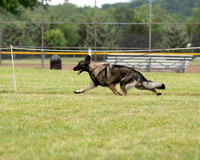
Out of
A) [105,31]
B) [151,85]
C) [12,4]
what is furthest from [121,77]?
[105,31]

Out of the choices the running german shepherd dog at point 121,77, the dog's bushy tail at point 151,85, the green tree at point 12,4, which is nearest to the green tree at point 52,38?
the green tree at point 12,4

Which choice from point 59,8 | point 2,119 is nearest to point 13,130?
point 2,119

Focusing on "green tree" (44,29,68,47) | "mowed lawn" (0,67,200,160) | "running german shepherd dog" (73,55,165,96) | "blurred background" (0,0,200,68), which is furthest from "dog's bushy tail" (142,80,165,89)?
"green tree" (44,29,68,47)

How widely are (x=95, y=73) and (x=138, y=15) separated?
45.5m

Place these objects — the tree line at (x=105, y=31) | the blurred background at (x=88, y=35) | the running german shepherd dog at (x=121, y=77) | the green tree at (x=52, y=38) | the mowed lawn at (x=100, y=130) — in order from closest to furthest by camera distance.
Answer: the mowed lawn at (x=100, y=130)
the running german shepherd dog at (x=121, y=77)
the blurred background at (x=88, y=35)
the tree line at (x=105, y=31)
the green tree at (x=52, y=38)

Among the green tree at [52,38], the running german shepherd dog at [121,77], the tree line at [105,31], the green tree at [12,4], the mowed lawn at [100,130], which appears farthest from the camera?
→ the green tree at [52,38]

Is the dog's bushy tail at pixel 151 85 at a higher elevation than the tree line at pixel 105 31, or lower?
lower

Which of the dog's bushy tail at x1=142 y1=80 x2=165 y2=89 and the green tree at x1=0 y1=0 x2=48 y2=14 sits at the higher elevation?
the green tree at x1=0 y1=0 x2=48 y2=14

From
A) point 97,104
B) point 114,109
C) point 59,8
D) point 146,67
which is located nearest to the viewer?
point 114,109

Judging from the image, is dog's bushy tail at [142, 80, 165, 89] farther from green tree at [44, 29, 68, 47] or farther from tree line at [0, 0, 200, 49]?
green tree at [44, 29, 68, 47]

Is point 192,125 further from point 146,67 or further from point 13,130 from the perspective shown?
point 146,67

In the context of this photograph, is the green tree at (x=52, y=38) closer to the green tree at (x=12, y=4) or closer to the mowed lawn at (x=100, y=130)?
the green tree at (x=12, y=4)

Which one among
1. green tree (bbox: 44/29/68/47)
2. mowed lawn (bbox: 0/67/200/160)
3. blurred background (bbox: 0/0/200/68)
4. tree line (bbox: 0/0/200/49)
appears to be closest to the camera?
mowed lawn (bbox: 0/67/200/160)

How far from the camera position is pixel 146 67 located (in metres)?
21.4
